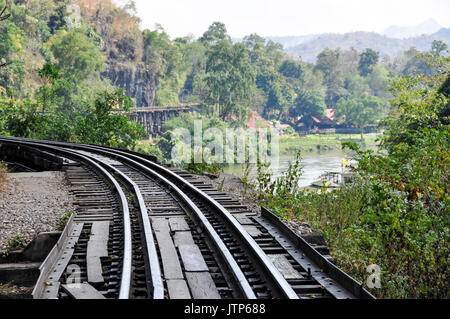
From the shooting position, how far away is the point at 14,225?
6445 mm

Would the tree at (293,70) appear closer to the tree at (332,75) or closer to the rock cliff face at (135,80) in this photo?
the tree at (332,75)

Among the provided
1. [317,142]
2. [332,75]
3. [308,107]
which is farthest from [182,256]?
[332,75]

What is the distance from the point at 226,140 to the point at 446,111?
40323mm

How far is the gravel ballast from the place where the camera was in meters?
6.23

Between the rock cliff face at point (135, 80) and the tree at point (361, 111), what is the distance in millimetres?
31753

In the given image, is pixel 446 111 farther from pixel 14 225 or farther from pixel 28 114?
pixel 28 114

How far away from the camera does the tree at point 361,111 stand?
79.4 meters

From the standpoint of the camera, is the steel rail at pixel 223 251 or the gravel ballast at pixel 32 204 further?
the gravel ballast at pixel 32 204

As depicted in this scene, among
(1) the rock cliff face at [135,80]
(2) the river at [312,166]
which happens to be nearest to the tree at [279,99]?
(2) the river at [312,166]

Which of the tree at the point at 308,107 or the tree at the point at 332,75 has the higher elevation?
the tree at the point at 332,75

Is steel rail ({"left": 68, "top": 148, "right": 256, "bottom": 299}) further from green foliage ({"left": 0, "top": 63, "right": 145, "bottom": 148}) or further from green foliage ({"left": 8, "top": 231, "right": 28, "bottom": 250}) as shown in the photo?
green foliage ({"left": 0, "top": 63, "right": 145, "bottom": 148})

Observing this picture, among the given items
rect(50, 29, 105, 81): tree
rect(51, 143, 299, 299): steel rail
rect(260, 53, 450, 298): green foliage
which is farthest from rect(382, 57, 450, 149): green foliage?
rect(50, 29, 105, 81): tree

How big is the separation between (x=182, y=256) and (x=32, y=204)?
3813 mm
